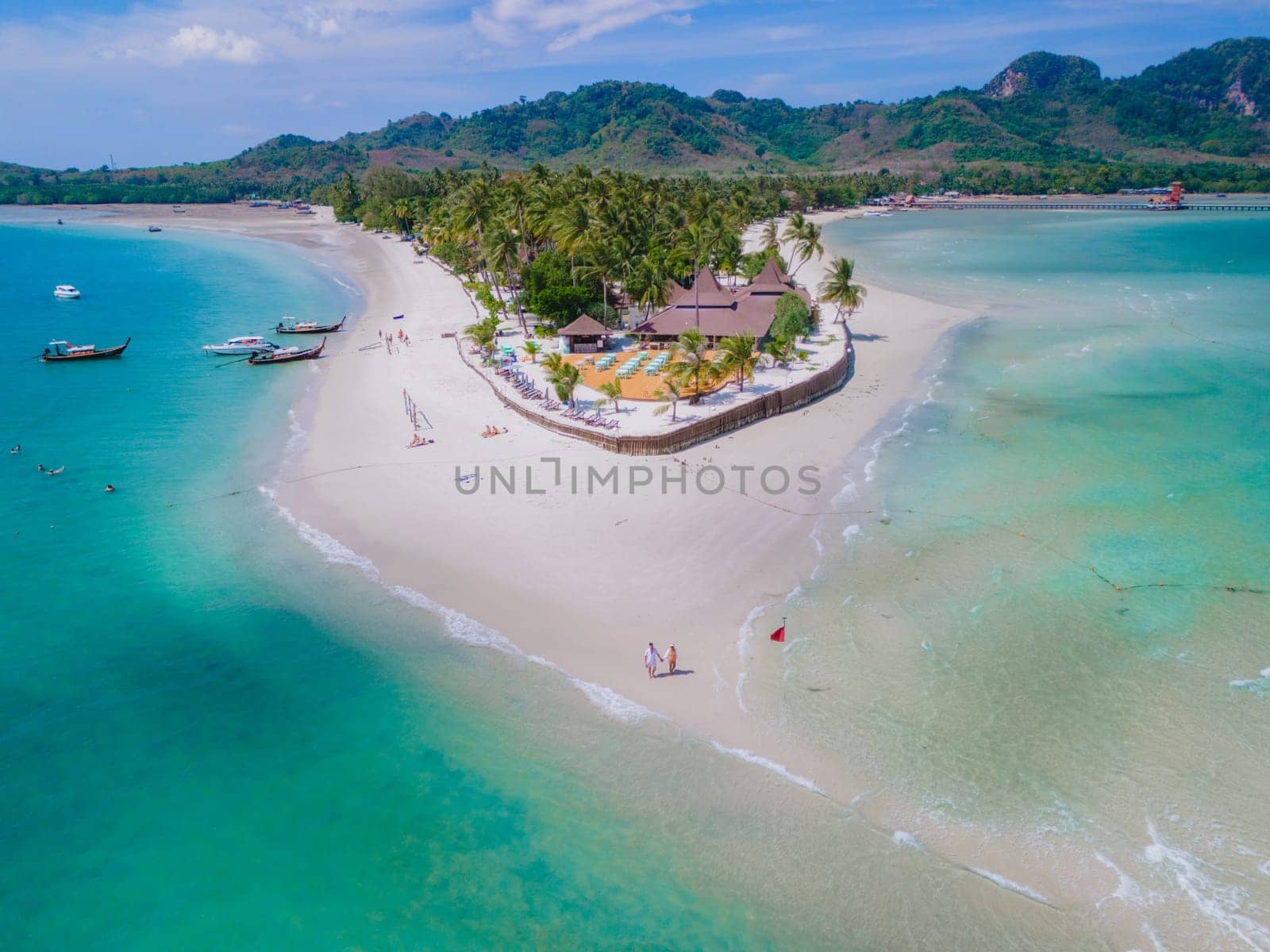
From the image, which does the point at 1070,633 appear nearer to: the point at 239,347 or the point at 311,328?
the point at 239,347

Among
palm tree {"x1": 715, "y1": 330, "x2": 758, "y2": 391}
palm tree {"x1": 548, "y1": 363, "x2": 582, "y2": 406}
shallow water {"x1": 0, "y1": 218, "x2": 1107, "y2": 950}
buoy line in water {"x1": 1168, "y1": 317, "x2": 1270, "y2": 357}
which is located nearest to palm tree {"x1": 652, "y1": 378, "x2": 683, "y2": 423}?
palm tree {"x1": 715, "y1": 330, "x2": 758, "y2": 391}

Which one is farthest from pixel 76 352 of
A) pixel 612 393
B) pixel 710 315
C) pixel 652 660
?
pixel 652 660

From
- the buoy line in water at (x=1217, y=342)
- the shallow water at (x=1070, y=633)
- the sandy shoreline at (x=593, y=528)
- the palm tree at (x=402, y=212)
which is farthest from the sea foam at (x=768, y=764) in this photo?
the palm tree at (x=402, y=212)

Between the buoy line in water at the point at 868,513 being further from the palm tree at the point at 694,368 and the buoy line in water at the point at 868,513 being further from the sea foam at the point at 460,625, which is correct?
the palm tree at the point at 694,368

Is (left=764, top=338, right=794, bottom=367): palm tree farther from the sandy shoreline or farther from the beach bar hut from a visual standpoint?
the beach bar hut

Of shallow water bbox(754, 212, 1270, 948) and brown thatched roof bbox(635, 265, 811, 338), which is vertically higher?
brown thatched roof bbox(635, 265, 811, 338)
